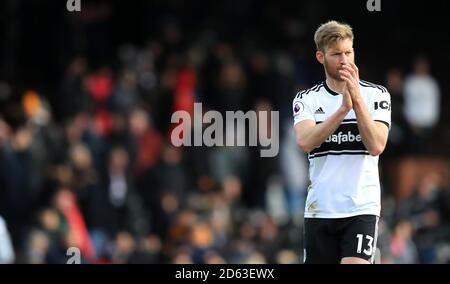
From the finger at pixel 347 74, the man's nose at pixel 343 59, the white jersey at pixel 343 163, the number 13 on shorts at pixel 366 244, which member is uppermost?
the man's nose at pixel 343 59

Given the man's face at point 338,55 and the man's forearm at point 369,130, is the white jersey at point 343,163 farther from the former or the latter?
the man's face at point 338,55

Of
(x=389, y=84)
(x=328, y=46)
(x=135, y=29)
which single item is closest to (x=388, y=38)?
(x=389, y=84)

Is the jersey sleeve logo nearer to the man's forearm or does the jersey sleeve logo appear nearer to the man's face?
the man's face

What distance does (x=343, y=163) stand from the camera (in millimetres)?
9719

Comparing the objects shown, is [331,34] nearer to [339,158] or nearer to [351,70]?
[351,70]

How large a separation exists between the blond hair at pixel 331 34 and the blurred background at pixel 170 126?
762 cm

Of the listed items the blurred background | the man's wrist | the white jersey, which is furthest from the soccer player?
the blurred background

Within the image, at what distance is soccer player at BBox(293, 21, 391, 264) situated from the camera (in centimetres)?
950

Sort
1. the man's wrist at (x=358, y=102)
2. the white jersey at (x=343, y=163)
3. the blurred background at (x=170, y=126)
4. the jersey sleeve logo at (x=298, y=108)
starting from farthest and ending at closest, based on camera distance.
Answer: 1. the blurred background at (x=170, y=126)
2. the jersey sleeve logo at (x=298, y=108)
3. the white jersey at (x=343, y=163)
4. the man's wrist at (x=358, y=102)

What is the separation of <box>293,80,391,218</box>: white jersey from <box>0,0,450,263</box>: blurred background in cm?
Result: 723

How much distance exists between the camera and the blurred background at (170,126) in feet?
60.3

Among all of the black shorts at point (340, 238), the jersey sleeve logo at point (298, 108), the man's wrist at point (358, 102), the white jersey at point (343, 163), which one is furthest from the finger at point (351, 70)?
the black shorts at point (340, 238)

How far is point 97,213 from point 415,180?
5520mm

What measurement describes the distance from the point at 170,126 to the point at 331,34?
11167 mm
